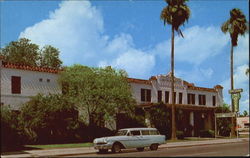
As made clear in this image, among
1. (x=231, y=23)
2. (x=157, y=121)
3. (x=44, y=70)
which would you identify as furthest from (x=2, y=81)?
(x=231, y=23)

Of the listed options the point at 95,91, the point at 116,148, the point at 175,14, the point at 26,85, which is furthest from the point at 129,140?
the point at 175,14

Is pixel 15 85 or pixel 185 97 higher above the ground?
pixel 15 85

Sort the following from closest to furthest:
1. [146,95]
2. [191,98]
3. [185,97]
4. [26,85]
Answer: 1. [26,85]
2. [146,95]
3. [185,97]
4. [191,98]

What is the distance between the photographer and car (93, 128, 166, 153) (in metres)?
24.7

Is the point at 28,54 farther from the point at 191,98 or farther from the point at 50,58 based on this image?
the point at 191,98

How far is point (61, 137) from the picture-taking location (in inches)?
1367

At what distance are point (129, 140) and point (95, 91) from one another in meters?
9.66

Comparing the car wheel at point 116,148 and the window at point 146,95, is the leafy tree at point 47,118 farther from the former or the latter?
the window at point 146,95

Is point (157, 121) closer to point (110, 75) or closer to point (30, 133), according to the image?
point (110, 75)

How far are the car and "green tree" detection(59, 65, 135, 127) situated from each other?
812 cm

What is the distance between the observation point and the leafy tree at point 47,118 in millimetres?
31578

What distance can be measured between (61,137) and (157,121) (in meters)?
10.1

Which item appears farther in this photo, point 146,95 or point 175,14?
point 146,95

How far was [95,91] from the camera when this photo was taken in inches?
1353
